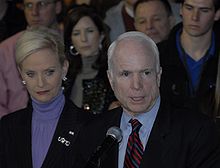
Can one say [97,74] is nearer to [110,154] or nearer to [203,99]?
[203,99]

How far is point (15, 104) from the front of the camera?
4.66 metres

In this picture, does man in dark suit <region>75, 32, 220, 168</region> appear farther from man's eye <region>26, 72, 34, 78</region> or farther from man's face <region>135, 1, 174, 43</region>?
man's face <region>135, 1, 174, 43</region>

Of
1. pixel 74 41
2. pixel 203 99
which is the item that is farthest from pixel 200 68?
pixel 74 41

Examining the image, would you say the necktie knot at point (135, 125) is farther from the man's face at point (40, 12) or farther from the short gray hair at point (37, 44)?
the man's face at point (40, 12)

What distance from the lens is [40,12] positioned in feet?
16.9

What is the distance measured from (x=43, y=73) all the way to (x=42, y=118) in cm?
26

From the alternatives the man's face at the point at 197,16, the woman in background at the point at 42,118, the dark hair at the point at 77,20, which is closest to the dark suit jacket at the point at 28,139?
the woman in background at the point at 42,118

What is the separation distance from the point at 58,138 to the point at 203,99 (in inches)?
37.3

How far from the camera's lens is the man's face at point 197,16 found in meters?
4.29

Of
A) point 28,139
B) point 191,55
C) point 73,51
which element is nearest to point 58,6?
point 73,51

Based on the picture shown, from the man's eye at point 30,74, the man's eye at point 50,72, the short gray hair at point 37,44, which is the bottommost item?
the man's eye at point 30,74

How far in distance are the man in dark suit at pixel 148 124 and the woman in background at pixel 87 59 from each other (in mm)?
1360

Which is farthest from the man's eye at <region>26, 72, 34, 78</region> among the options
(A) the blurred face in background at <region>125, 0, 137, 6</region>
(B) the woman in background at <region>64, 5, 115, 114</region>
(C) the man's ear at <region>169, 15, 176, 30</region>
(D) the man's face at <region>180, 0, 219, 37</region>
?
(A) the blurred face in background at <region>125, 0, 137, 6</region>

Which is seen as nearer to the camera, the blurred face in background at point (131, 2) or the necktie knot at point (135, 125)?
the necktie knot at point (135, 125)
